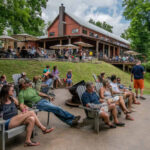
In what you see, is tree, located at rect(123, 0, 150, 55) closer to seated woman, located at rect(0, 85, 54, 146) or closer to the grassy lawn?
the grassy lawn

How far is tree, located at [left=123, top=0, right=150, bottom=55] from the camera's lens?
1970 centimetres

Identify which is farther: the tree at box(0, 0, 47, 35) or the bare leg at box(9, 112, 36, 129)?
the tree at box(0, 0, 47, 35)

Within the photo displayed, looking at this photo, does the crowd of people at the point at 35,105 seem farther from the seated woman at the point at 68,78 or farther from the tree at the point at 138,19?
the tree at the point at 138,19

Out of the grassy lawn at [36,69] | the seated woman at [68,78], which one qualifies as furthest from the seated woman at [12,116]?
the grassy lawn at [36,69]

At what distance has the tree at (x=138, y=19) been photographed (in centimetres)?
1970

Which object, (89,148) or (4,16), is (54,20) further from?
(89,148)

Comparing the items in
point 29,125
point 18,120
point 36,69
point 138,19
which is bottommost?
point 29,125

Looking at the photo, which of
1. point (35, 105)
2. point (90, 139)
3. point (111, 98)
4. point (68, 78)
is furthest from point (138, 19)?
point (90, 139)

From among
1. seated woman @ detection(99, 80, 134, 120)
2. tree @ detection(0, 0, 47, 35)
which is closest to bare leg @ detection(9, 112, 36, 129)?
seated woman @ detection(99, 80, 134, 120)

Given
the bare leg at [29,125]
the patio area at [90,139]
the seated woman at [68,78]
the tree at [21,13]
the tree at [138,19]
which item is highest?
the tree at [138,19]

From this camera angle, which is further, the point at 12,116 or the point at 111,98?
the point at 111,98

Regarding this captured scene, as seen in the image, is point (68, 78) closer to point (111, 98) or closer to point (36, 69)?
point (36, 69)

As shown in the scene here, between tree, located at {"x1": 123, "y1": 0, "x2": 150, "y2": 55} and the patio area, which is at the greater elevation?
tree, located at {"x1": 123, "y1": 0, "x2": 150, "y2": 55}

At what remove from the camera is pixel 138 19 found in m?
20.4
